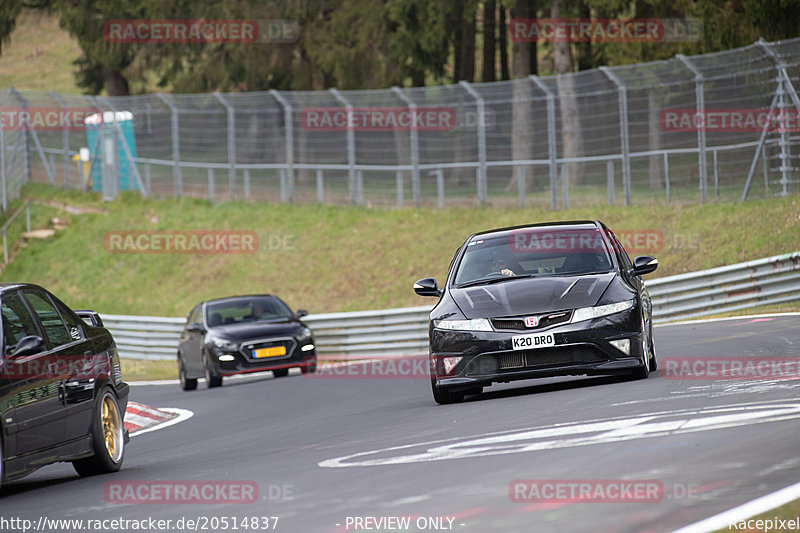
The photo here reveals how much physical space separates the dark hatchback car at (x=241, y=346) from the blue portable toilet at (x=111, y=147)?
21.3 m

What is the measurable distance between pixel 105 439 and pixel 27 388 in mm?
1073

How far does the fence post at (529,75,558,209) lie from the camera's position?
103ft

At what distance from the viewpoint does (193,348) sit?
22109 millimetres

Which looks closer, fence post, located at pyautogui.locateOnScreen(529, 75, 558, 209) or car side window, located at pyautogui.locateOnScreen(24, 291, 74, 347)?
car side window, located at pyautogui.locateOnScreen(24, 291, 74, 347)

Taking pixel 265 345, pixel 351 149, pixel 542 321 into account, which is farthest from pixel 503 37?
pixel 542 321

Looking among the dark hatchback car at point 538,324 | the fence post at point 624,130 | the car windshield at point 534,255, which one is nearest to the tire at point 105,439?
the dark hatchback car at point 538,324

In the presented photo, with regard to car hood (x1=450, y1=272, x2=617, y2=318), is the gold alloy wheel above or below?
below

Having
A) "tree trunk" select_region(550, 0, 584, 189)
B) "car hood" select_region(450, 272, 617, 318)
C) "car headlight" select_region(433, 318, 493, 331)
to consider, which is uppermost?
"tree trunk" select_region(550, 0, 584, 189)

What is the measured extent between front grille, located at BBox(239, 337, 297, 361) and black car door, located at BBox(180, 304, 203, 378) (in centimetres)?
83

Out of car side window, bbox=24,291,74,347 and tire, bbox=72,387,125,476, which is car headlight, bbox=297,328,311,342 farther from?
car side window, bbox=24,291,74,347

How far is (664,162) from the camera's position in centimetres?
2992

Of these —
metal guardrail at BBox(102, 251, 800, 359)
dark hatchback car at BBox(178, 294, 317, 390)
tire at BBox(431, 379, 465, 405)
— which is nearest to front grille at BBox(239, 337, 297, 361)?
dark hatchback car at BBox(178, 294, 317, 390)

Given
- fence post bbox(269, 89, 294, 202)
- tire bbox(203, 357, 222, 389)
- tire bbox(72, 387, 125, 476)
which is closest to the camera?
tire bbox(72, 387, 125, 476)

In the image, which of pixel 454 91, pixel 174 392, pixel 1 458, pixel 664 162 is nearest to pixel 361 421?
pixel 1 458
